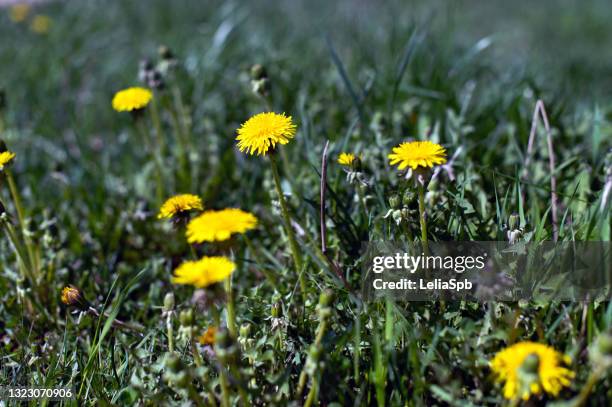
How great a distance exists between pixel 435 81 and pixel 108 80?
2137 millimetres

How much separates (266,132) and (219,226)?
33 centimetres

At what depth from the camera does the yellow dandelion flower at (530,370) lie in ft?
3.67

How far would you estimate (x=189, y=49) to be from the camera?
4.20 meters

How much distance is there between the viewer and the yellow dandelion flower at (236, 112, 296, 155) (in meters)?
1.56

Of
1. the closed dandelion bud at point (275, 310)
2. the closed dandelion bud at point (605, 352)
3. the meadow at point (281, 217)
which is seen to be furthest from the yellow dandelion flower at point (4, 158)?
the closed dandelion bud at point (605, 352)

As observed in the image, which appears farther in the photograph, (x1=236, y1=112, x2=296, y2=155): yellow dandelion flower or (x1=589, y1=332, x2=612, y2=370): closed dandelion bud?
(x1=236, y1=112, x2=296, y2=155): yellow dandelion flower

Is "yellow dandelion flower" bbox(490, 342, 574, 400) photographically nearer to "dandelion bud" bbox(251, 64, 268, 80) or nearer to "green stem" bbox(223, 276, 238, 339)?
"green stem" bbox(223, 276, 238, 339)

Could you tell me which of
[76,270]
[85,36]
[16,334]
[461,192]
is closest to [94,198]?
[76,270]

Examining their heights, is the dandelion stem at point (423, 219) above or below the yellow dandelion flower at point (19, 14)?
below

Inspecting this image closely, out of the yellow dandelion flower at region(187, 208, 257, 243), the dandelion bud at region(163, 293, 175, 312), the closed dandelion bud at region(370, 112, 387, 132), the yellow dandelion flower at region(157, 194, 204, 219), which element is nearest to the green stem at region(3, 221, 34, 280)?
the yellow dandelion flower at region(157, 194, 204, 219)

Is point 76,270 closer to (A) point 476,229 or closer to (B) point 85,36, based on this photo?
(A) point 476,229

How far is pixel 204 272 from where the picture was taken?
4.12 ft

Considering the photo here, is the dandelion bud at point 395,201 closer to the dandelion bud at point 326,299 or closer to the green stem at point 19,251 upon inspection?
the dandelion bud at point 326,299

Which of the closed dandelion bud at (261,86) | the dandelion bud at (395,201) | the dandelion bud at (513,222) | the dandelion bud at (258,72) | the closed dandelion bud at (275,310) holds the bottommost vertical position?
the closed dandelion bud at (275,310)
